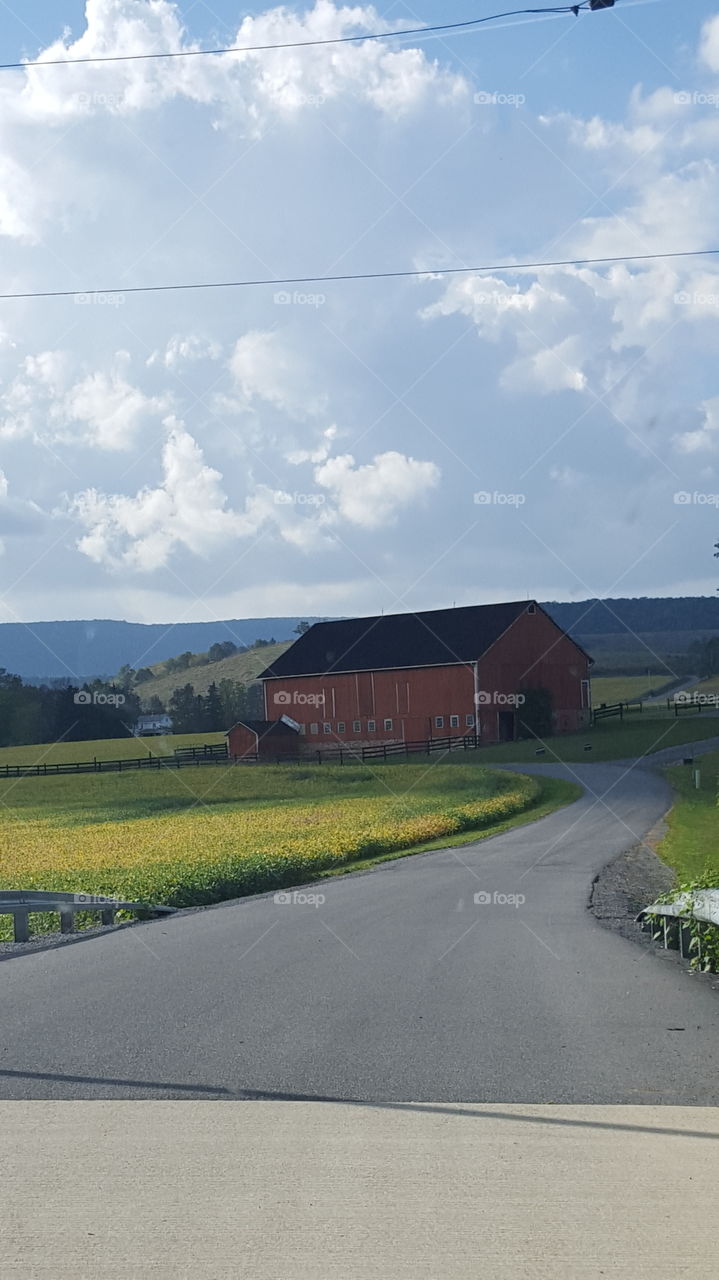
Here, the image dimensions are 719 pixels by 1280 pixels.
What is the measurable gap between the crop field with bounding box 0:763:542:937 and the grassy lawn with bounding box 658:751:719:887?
199 inches

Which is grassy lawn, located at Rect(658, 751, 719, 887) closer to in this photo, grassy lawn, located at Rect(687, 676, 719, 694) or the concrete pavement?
the concrete pavement

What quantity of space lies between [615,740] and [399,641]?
1660 cm

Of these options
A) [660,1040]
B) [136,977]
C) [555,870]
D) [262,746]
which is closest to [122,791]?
[262,746]

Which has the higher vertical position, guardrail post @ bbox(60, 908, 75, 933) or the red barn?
the red barn

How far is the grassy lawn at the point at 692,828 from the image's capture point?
2405 centimetres

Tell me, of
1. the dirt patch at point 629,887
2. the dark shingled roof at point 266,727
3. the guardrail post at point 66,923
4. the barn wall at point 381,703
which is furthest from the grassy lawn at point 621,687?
the guardrail post at point 66,923

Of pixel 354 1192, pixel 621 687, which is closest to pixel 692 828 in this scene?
pixel 354 1192

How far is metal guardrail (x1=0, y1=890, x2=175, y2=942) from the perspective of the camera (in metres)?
15.5

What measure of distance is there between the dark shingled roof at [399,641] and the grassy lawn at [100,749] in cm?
1130

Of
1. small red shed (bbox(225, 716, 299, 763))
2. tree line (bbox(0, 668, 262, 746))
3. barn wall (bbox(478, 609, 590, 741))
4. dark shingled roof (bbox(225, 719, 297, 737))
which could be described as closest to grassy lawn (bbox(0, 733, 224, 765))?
tree line (bbox(0, 668, 262, 746))

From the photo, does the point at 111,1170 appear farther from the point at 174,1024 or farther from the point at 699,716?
the point at 699,716

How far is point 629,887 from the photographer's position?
20.7m

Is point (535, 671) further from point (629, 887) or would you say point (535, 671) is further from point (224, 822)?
point (629, 887)

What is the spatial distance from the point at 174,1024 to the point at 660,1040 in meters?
3.54
